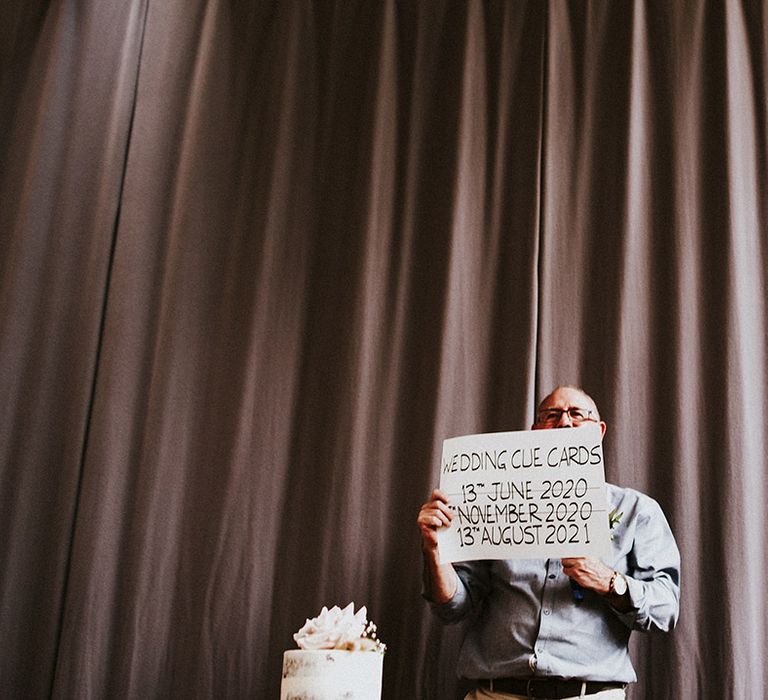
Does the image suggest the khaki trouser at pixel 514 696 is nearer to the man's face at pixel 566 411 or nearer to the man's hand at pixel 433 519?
the man's hand at pixel 433 519

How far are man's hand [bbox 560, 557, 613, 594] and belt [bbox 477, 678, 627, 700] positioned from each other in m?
0.21

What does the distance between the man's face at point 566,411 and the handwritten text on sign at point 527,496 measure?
223 millimetres

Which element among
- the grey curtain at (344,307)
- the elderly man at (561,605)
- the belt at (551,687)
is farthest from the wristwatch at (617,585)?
the grey curtain at (344,307)

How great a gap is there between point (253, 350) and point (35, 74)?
3.97ft

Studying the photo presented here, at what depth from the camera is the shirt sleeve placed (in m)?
2.19

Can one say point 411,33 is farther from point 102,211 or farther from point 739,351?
point 739,351

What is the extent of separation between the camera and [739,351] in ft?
8.93

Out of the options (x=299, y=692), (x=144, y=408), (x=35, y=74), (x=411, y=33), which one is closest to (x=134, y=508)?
(x=144, y=408)

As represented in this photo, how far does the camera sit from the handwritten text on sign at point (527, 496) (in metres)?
2.18

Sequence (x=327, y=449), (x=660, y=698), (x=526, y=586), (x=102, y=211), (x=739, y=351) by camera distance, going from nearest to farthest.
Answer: (x=526, y=586) < (x=660, y=698) < (x=739, y=351) < (x=327, y=449) < (x=102, y=211)

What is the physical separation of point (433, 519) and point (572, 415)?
450 mm

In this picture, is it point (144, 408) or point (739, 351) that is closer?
point (739, 351)

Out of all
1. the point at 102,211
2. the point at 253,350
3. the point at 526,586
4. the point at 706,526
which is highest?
the point at 102,211

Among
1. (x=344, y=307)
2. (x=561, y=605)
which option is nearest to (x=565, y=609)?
(x=561, y=605)
